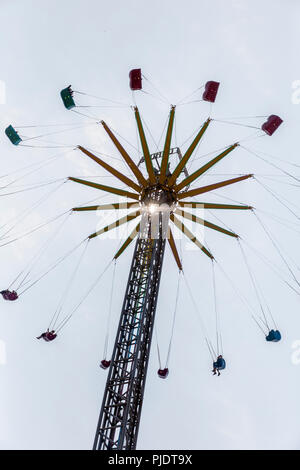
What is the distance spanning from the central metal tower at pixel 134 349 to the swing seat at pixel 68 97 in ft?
18.0

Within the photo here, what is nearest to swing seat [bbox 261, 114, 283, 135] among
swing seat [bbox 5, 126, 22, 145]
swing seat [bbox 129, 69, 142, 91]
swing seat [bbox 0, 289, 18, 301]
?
swing seat [bbox 129, 69, 142, 91]

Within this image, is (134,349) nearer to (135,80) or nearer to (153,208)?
(153,208)

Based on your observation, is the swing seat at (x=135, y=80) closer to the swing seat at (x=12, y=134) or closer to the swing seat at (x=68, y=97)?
the swing seat at (x=68, y=97)

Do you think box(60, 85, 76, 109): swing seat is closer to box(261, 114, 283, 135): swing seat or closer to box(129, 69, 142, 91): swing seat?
box(129, 69, 142, 91): swing seat

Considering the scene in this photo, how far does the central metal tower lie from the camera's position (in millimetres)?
10234

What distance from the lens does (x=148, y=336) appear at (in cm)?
1183

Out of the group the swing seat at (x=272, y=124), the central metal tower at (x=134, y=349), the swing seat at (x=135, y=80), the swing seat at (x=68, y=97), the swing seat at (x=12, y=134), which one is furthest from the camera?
the swing seat at (x=12, y=134)

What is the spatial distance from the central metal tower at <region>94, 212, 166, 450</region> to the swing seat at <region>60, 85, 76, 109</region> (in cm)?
550

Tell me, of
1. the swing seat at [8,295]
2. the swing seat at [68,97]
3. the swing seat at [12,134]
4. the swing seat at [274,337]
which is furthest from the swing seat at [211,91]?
the swing seat at [8,295]

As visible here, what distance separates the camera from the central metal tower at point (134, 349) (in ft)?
33.6
